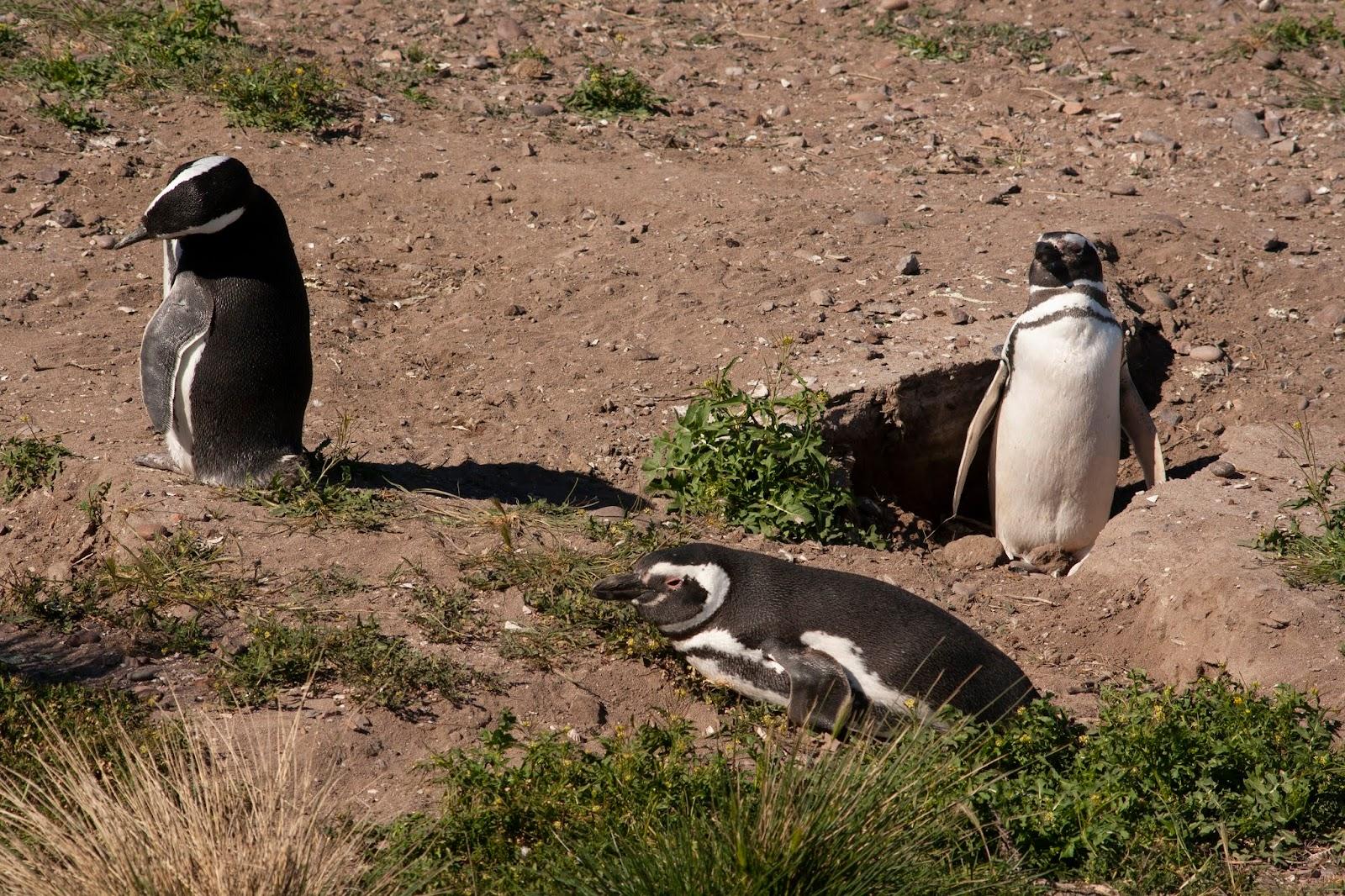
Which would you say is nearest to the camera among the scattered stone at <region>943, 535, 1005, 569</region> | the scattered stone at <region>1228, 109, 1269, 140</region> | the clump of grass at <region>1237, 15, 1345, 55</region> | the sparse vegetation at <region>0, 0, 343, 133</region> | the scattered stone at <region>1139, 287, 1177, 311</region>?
the scattered stone at <region>943, 535, 1005, 569</region>

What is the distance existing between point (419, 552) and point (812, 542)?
142cm

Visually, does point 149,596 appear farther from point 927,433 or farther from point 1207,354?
point 1207,354

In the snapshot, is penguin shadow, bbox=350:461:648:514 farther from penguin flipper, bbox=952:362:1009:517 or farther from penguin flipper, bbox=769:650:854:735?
penguin flipper, bbox=952:362:1009:517

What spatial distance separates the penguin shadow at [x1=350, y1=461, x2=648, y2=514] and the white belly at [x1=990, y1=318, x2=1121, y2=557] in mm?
1849

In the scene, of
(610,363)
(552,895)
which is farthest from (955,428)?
(552,895)

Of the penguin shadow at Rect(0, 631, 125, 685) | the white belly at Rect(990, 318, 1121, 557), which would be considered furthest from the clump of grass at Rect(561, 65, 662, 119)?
the penguin shadow at Rect(0, 631, 125, 685)

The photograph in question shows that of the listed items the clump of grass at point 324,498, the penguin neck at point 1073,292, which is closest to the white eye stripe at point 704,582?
the clump of grass at point 324,498

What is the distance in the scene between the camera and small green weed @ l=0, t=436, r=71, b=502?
15.5ft

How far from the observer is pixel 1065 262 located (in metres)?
5.67

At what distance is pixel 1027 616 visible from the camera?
187 inches

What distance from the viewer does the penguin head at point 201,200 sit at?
177 inches

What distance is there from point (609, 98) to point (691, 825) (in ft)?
20.8

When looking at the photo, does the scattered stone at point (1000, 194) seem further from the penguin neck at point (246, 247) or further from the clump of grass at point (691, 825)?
the clump of grass at point (691, 825)

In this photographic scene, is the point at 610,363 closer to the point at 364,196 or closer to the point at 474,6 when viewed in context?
the point at 364,196
